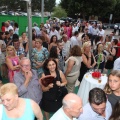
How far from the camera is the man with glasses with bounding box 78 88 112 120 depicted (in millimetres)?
2277

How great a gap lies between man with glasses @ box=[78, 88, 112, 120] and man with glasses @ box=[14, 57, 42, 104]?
1.05 metres

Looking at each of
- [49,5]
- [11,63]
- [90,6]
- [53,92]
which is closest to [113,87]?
[53,92]

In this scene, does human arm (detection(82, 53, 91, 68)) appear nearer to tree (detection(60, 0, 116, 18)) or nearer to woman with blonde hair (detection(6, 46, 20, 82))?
woman with blonde hair (detection(6, 46, 20, 82))

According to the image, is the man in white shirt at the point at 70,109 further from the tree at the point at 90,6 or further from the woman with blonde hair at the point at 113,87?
the tree at the point at 90,6

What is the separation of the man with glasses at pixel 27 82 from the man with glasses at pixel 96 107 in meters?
1.05

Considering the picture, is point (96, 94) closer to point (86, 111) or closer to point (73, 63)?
point (86, 111)

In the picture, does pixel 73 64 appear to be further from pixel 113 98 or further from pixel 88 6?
pixel 88 6

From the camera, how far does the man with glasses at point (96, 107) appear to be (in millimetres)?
2277

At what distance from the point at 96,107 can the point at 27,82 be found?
1.22 meters

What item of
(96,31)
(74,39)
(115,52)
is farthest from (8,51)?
(96,31)

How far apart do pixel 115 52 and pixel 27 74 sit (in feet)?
13.6

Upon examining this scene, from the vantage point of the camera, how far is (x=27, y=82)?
303cm

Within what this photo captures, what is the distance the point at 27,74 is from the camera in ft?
10.2

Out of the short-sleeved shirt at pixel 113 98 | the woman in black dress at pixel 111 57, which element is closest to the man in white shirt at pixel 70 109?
the short-sleeved shirt at pixel 113 98
